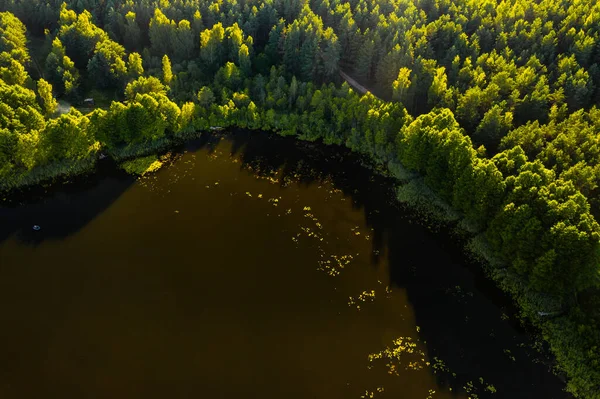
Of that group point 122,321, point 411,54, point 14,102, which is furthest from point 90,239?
point 411,54

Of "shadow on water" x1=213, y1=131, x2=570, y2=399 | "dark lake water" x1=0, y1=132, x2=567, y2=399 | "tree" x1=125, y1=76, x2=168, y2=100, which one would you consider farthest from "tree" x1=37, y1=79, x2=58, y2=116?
"shadow on water" x1=213, y1=131, x2=570, y2=399

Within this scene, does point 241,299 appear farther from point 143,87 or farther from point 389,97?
point 389,97

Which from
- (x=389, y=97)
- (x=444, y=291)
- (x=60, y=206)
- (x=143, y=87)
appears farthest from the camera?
(x=389, y=97)

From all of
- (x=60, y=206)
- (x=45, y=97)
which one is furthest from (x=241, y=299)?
(x=45, y=97)

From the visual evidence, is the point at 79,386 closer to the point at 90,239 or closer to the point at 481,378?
the point at 90,239

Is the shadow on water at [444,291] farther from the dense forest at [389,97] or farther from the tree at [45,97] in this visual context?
the tree at [45,97]

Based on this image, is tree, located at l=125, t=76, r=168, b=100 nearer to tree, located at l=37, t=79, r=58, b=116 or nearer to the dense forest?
the dense forest
